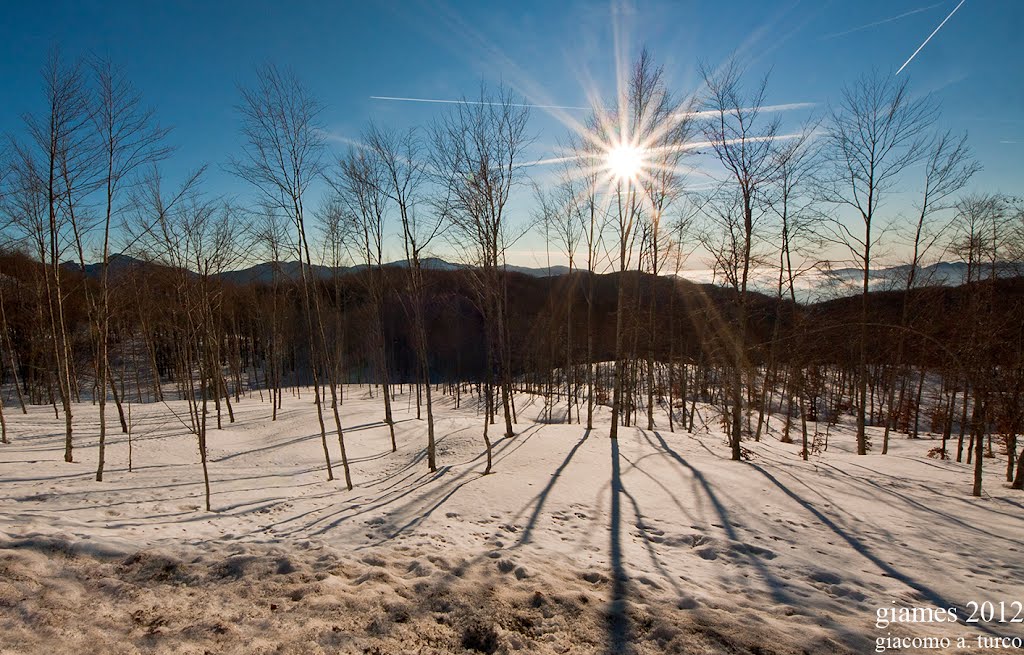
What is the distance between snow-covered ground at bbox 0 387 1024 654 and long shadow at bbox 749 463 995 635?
0.03 meters

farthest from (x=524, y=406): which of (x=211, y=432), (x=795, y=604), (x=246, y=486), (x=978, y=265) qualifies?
(x=795, y=604)

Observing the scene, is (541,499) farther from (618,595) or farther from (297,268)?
(297,268)

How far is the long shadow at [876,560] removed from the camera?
4457 millimetres

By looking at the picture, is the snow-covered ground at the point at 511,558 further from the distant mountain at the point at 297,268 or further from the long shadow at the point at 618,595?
the distant mountain at the point at 297,268

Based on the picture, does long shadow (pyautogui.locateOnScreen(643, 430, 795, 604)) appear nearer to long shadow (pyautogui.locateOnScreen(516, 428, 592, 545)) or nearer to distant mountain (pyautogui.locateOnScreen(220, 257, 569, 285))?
long shadow (pyautogui.locateOnScreen(516, 428, 592, 545))

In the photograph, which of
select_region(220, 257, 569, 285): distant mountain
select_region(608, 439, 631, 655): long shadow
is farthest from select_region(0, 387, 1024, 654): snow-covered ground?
select_region(220, 257, 569, 285): distant mountain

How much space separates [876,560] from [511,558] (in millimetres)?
4490

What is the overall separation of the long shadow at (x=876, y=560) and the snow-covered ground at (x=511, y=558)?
32 mm

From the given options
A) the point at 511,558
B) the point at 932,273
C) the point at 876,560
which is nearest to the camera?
the point at 511,558

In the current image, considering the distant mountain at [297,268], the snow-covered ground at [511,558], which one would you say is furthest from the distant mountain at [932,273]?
the distant mountain at [297,268]

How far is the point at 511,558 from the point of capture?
17.3 feet

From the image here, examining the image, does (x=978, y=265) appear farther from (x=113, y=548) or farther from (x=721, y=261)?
(x=113, y=548)

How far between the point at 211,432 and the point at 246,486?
1046 centimetres

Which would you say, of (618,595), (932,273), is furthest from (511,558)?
(932,273)
